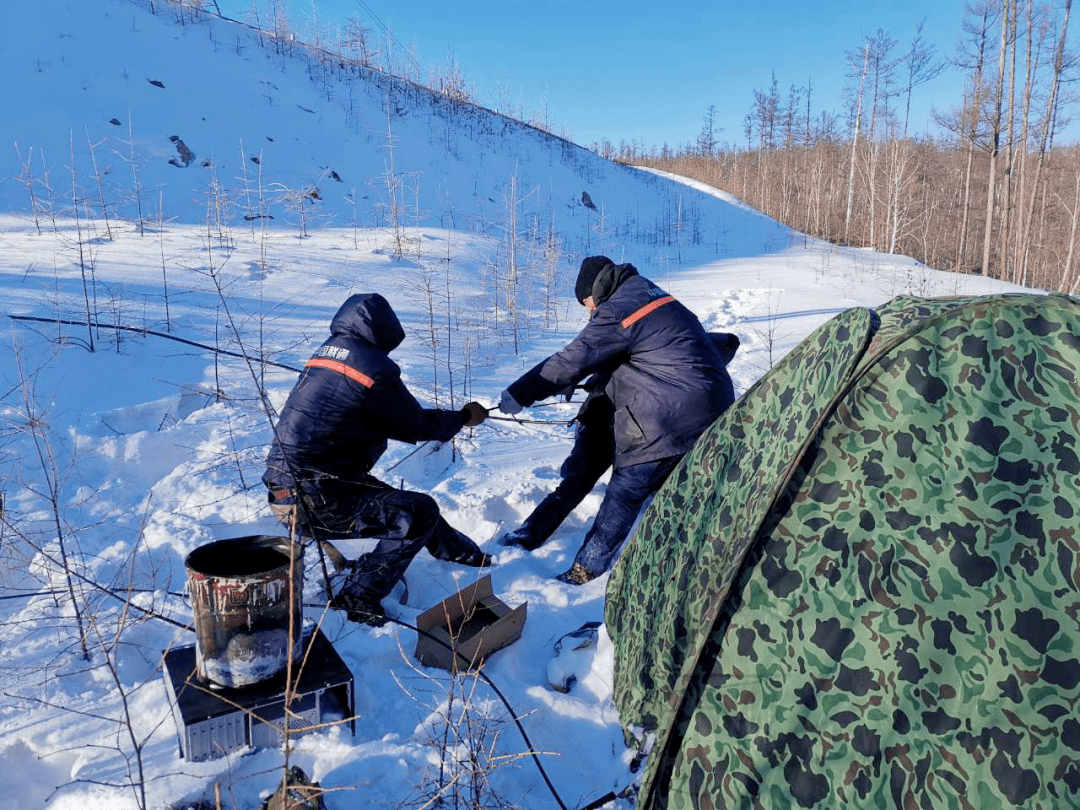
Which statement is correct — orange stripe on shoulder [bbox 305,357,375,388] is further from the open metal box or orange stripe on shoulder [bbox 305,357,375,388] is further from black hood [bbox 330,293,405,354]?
the open metal box

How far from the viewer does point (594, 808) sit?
7.61 ft

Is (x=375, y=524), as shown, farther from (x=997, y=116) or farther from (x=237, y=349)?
(x=997, y=116)

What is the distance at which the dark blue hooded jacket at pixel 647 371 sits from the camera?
3.93m

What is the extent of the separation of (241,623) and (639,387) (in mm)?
2410

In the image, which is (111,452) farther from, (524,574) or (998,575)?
(998,575)

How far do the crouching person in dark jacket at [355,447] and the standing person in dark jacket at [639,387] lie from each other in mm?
816

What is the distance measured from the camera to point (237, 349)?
7258 mm

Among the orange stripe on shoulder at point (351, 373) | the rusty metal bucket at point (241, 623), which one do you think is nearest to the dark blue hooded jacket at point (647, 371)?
the orange stripe on shoulder at point (351, 373)

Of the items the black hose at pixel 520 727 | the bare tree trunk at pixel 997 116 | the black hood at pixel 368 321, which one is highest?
the bare tree trunk at pixel 997 116

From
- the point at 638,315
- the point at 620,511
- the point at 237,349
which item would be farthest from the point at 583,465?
the point at 237,349

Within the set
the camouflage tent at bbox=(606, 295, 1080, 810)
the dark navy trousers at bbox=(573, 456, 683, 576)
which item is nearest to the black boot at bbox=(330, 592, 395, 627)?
the dark navy trousers at bbox=(573, 456, 683, 576)

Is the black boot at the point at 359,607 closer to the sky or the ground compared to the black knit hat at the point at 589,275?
closer to the ground

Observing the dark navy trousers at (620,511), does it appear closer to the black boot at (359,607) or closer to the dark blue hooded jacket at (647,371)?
the dark blue hooded jacket at (647,371)

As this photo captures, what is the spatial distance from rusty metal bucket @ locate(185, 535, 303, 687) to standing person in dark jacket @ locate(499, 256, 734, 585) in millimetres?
1780
